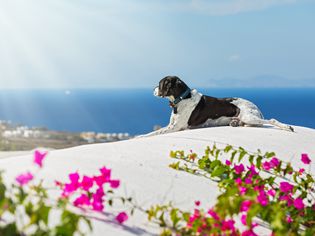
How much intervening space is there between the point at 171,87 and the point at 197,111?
2.49 ft

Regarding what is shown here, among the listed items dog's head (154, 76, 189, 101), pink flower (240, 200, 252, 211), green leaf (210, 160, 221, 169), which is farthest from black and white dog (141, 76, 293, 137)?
pink flower (240, 200, 252, 211)

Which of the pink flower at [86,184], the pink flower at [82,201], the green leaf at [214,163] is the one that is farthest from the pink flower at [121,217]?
the green leaf at [214,163]

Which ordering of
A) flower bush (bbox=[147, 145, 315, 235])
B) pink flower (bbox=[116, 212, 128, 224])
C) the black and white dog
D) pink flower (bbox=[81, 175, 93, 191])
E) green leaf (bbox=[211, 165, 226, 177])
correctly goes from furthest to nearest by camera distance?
the black and white dog, green leaf (bbox=[211, 165, 226, 177]), pink flower (bbox=[81, 175, 93, 191]), pink flower (bbox=[116, 212, 128, 224]), flower bush (bbox=[147, 145, 315, 235])

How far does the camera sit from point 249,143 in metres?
7.55

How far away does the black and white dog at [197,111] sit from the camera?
9.48 meters

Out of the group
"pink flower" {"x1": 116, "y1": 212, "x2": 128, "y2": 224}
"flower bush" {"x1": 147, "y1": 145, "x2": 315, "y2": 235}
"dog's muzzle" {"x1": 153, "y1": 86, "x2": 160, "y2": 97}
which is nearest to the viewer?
"flower bush" {"x1": 147, "y1": 145, "x2": 315, "y2": 235}

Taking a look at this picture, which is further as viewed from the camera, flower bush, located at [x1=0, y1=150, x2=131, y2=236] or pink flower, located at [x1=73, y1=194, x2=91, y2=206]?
pink flower, located at [x1=73, y1=194, x2=91, y2=206]

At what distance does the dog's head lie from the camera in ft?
31.3

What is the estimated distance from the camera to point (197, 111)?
952 centimetres

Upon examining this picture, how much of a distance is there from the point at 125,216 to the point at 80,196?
1.52 feet

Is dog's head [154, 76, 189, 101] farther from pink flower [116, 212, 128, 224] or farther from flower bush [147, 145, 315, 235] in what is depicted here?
pink flower [116, 212, 128, 224]

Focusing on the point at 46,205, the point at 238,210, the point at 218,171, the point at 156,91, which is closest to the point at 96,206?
the point at 46,205

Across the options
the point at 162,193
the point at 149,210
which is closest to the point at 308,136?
the point at 162,193

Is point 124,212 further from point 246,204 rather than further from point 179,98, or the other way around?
point 179,98
